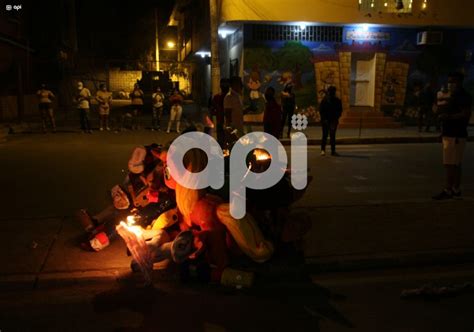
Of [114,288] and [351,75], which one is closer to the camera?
[114,288]

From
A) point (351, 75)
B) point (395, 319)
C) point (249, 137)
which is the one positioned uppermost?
point (351, 75)

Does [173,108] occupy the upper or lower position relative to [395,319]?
upper

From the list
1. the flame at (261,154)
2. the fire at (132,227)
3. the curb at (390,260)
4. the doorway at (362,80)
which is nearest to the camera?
the fire at (132,227)

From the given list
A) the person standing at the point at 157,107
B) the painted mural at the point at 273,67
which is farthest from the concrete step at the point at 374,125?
the person standing at the point at 157,107

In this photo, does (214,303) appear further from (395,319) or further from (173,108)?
(173,108)

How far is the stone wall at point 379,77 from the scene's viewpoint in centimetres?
2022

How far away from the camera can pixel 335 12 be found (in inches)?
738

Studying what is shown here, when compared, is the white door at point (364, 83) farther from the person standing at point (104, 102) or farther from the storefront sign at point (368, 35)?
the person standing at point (104, 102)

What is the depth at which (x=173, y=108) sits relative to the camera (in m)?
18.1

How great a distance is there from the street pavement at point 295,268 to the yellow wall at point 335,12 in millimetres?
10678

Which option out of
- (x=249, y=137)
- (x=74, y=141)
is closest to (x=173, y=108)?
(x=74, y=141)

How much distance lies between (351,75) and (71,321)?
1851cm

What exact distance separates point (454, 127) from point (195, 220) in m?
4.70

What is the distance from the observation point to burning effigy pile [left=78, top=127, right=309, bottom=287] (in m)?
4.80
